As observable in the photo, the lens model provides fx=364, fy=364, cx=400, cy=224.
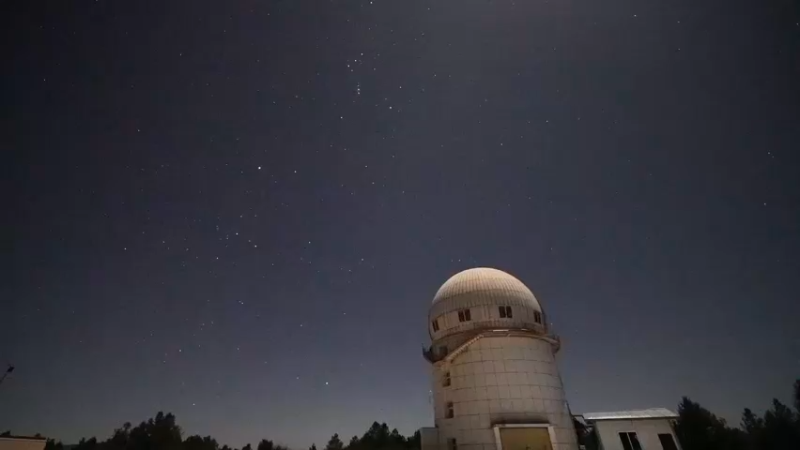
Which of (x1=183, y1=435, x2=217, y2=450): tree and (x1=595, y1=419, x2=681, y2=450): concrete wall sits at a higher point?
(x1=183, y1=435, x2=217, y2=450): tree

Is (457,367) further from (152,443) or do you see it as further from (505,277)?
(152,443)

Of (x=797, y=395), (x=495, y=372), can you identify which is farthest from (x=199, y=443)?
(x=797, y=395)

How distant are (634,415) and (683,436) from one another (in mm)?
57123

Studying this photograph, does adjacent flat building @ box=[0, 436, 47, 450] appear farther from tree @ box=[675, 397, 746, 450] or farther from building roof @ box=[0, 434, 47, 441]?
tree @ box=[675, 397, 746, 450]

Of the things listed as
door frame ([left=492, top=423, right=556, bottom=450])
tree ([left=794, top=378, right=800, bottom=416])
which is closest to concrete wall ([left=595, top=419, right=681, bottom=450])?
door frame ([left=492, top=423, right=556, bottom=450])

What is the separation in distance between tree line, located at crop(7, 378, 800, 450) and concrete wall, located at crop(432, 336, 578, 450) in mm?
7321

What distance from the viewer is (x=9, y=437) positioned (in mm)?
Answer: 25750

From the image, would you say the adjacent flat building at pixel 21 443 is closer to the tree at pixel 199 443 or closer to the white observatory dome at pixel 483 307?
the white observatory dome at pixel 483 307

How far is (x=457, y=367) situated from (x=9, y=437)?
32.6 meters

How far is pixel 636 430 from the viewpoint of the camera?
26375 mm

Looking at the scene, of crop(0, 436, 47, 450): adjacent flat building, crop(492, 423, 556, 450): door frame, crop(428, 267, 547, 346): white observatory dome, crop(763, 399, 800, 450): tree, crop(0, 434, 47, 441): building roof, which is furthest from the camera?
crop(763, 399, 800, 450): tree

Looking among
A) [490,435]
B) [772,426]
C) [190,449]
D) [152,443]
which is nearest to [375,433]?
[190,449]

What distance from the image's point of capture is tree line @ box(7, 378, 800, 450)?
6294cm

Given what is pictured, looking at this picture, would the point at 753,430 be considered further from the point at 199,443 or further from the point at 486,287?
the point at 199,443
